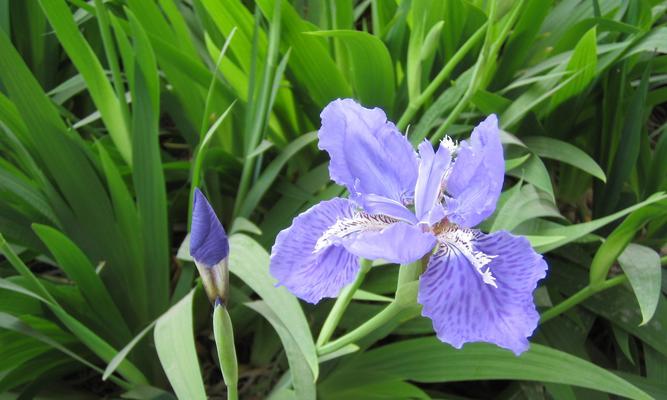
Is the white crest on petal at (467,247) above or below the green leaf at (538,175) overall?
above

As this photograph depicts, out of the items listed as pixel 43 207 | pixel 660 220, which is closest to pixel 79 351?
pixel 43 207

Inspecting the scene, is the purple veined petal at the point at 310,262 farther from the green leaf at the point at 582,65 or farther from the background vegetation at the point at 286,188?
the green leaf at the point at 582,65

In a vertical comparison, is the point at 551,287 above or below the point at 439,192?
below

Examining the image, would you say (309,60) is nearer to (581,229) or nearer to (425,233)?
(581,229)

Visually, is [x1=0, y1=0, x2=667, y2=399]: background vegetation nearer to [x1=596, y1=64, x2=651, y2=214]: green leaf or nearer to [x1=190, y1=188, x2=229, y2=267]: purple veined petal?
[x1=596, y1=64, x2=651, y2=214]: green leaf

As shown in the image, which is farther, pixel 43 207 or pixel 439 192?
pixel 43 207

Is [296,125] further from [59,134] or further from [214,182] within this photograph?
[59,134]

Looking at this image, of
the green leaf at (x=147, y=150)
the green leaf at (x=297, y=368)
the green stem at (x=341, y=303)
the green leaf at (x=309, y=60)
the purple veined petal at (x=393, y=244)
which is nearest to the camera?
the purple veined petal at (x=393, y=244)

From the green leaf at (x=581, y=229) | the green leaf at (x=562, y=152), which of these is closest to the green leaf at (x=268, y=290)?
the green leaf at (x=581, y=229)
